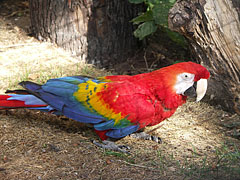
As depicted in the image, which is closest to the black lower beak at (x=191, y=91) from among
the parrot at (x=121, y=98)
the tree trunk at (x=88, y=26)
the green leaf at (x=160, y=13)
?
the parrot at (x=121, y=98)

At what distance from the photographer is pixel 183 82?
2494mm

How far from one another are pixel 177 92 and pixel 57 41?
202 centimetres

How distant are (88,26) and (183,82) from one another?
1.82 metres

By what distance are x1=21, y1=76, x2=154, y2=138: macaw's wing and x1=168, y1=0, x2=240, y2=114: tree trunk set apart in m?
0.88

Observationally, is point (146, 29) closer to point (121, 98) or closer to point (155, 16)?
point (155, 16)

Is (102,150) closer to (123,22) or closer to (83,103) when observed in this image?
(83,103)

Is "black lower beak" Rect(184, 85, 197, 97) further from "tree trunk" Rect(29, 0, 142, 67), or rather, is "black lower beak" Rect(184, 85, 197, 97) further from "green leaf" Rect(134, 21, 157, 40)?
"tree trunk" Rect(29, 0, 142, 67)

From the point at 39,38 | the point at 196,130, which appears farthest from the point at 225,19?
the point at 39,38

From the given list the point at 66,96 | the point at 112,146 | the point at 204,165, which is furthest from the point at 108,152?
the point at 204,165

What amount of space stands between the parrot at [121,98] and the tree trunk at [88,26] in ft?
4.71

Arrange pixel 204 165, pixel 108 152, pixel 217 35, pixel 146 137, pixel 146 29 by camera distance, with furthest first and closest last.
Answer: pixel 146 29
pixel 217 35
pixel 146 137
pixel 108 152
pixel 204 165

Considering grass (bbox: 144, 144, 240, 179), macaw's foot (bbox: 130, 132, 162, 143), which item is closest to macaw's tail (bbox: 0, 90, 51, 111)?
macaw's foot (bbox: 130, 132, 162, 143)

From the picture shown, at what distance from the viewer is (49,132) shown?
2.63 metres

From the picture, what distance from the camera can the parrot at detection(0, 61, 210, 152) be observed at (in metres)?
2.45
